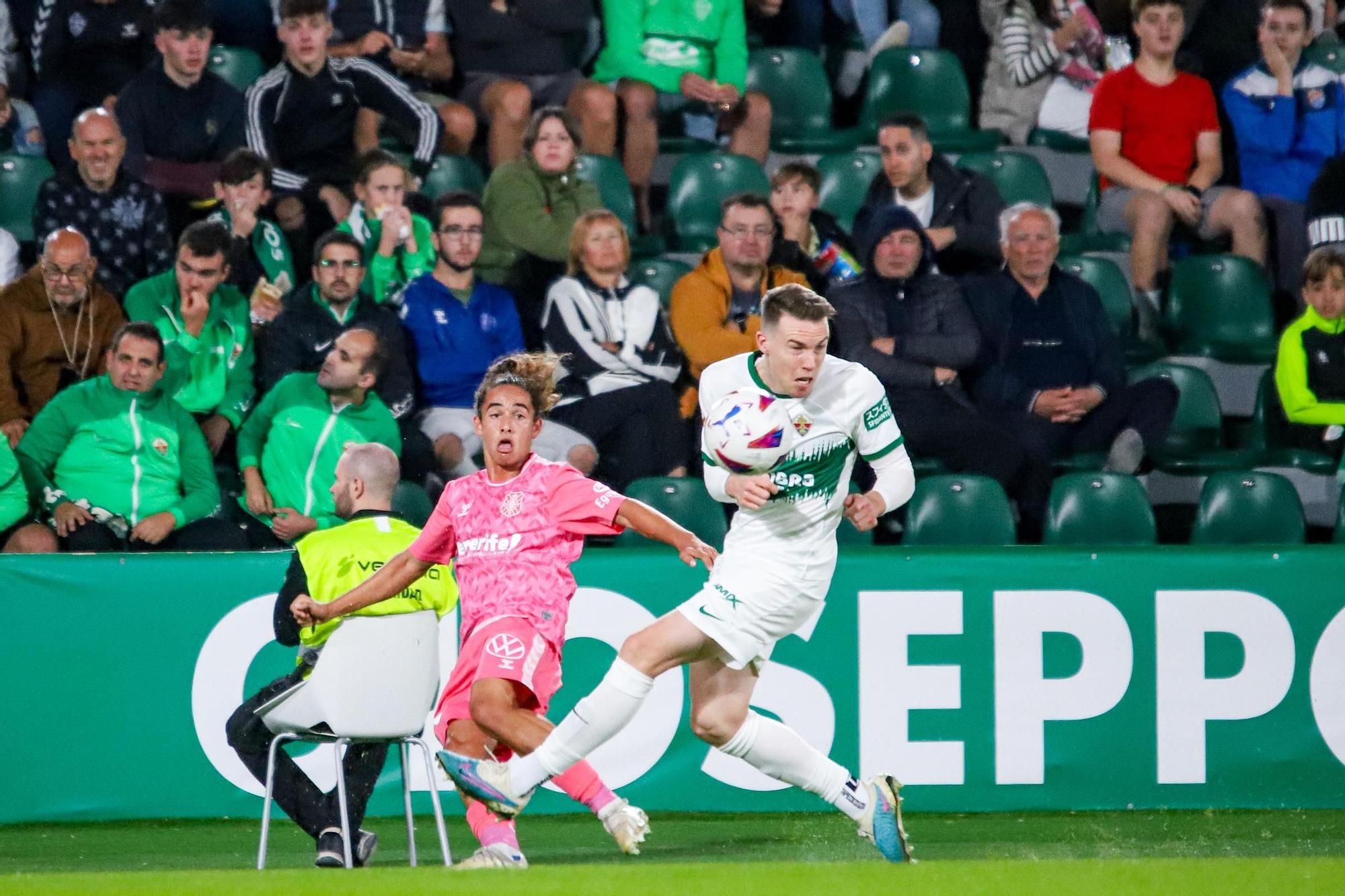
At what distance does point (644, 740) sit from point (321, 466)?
79.9 inches

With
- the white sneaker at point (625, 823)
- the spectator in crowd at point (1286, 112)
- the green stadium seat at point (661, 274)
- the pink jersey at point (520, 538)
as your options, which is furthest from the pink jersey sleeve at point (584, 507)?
the spectator in crowd at point (1286, 112)

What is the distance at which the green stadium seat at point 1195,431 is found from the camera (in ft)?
30.6

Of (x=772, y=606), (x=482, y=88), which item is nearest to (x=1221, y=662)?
(x=772, y=606)

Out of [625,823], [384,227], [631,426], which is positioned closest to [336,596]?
[625,823]

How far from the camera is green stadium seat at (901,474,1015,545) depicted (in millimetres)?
8422

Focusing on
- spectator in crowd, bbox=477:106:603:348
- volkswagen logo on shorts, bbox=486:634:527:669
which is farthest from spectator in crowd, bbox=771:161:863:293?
volkswagen logo on shorts, bbox=486:634:527:669

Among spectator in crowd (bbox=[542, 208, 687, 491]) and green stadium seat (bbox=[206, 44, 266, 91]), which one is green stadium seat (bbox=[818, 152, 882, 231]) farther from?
green stadium seat (bbox=[206, 44, 266, 91])

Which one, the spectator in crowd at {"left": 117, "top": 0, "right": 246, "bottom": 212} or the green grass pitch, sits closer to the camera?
the green grass pitch

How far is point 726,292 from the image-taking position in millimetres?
9133

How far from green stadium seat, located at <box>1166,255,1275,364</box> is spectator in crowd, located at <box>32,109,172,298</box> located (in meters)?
5.59

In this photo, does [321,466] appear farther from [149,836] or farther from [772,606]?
[772,606]

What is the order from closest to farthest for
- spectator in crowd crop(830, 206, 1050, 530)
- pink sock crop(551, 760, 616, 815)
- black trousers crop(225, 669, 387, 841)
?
pink sock crop(551, 760, 616, 815)
black trousers crop(225, 669, 387, 841)
spectator in crowd crop(830, 206, 1050, 530)

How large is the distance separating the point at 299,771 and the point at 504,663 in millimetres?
1002

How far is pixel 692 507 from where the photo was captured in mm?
8234
